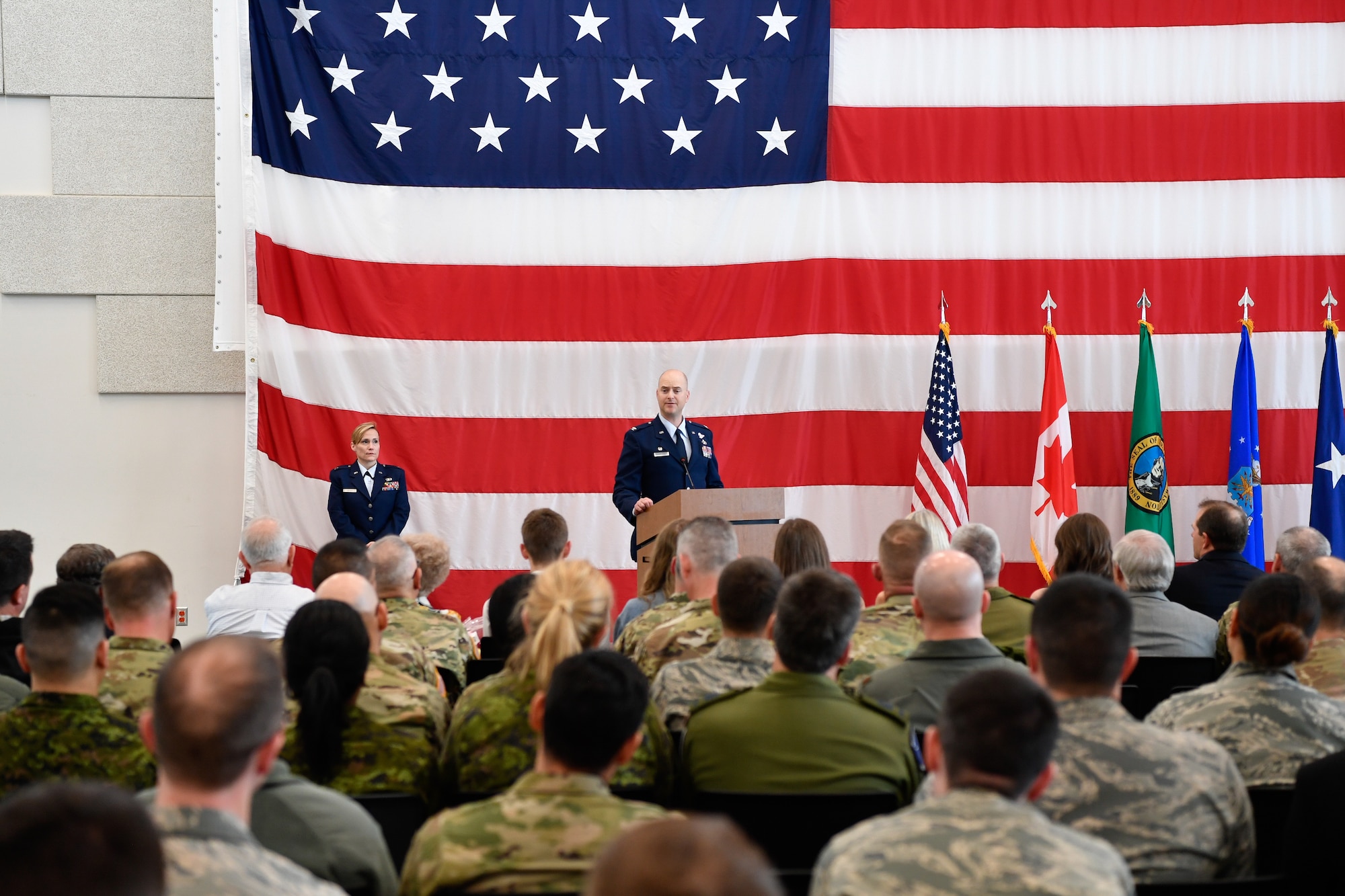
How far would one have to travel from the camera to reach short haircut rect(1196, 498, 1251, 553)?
471cm

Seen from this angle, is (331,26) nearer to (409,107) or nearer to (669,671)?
(409,107)

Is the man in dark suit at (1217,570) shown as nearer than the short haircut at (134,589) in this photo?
No

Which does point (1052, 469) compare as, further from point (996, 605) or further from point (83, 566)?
point (83, 566)

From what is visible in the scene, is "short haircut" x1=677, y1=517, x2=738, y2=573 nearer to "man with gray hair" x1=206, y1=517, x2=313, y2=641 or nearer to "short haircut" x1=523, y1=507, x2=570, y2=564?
"short haircut" x1=523, y1=507, x2=570, y2=564

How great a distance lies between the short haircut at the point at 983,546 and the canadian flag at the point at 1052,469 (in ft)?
8.69

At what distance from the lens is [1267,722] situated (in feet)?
8.38

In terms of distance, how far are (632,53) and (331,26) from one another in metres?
1.53

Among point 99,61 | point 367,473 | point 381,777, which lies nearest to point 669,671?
point 381,777

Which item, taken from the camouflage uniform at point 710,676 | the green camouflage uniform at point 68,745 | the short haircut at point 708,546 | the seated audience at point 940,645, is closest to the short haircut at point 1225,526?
the short haircut at point 708,546

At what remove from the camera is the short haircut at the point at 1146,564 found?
406 centimetres

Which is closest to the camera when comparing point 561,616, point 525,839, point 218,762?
point 218,762

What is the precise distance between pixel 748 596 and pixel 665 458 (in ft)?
10.0

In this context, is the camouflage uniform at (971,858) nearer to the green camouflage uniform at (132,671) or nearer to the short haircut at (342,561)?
the green camouflage uniform at (132,671)

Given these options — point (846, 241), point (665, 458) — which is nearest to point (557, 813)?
point (665, 458)
